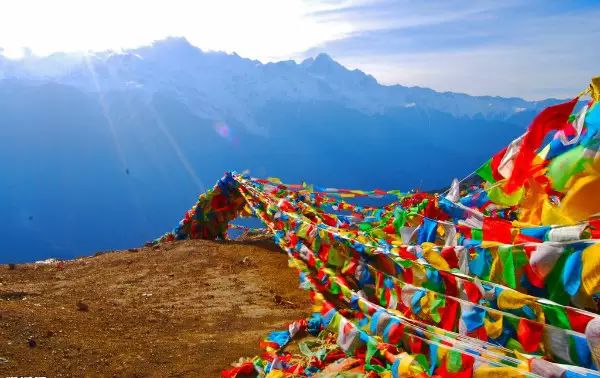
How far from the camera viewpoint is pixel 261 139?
147m

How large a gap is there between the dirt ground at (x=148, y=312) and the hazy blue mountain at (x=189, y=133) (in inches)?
3393

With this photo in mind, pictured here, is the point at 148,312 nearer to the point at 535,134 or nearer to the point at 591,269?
the point at 535,134

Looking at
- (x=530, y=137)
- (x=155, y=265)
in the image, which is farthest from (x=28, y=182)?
(x=530, y=137)

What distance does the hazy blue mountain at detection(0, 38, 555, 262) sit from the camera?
345ft

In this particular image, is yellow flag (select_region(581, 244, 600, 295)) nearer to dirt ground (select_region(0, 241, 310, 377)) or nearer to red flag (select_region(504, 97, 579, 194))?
red flag (select_region(504, 97, 579, 194))

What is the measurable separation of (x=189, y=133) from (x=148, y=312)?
130245 millimetres

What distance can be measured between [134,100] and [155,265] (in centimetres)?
12048

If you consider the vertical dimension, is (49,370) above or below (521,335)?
below

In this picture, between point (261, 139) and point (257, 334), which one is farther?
point (261, 139)

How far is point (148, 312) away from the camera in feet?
22.6

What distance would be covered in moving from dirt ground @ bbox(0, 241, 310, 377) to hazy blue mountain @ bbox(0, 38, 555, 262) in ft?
283

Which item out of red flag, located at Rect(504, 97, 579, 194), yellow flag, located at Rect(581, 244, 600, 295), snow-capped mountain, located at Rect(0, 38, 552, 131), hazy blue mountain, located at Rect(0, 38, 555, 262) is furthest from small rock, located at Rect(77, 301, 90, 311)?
snow-capped mountain, located at Rect(0, 38, 552, 131)

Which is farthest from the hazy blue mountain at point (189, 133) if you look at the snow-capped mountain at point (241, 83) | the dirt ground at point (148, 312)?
the dirt ground at point (148, 312)

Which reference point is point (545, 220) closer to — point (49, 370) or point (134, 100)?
point (49, 370)
